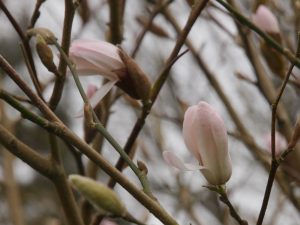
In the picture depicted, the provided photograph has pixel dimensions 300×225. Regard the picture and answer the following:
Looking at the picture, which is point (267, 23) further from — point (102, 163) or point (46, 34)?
point (102, 163)

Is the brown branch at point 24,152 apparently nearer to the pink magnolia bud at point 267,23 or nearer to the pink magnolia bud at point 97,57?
the pink magnolia bud at point 97,57

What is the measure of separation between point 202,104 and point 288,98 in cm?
251

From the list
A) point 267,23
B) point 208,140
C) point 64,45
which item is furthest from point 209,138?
point 267,23

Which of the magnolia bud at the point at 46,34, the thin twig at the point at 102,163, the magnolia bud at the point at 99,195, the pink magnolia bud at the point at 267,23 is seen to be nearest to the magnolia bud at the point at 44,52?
the magnolia bud at the point at 46,34

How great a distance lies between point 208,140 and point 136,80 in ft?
0.48

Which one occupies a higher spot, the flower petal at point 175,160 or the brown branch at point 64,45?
the brown branch at point 64,45

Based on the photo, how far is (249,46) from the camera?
135 centimetres

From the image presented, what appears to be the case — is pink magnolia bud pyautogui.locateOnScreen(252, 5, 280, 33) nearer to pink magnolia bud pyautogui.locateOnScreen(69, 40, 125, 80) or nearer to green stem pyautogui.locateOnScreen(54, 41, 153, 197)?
pink magnolia bud pyautogui.locateOnScreen(69, 40, 125, 80)

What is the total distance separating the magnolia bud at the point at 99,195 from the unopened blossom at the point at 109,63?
0.27 meters

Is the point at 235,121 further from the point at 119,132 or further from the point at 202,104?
the point at 119,132

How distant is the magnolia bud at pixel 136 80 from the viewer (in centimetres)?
83

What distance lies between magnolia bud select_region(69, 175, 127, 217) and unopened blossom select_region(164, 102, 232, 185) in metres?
0.16

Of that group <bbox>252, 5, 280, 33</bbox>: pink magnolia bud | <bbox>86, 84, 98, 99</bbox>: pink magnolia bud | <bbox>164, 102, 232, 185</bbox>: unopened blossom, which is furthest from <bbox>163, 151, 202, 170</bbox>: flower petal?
<bbox>252, 5, 280, 33</bbox>: pink magnolia bud

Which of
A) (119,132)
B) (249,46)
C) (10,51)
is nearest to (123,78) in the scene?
(249,46)
